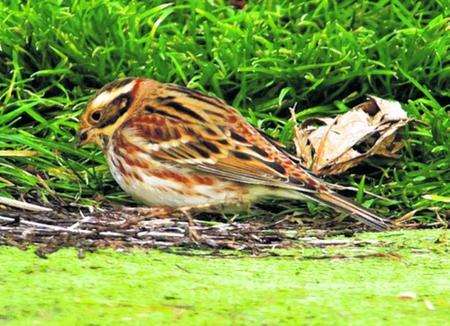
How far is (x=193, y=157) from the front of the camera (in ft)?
20.0

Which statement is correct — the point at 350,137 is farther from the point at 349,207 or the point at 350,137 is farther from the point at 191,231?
the point at 191,231

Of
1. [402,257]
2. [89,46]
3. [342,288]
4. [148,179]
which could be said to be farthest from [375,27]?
[342,288]

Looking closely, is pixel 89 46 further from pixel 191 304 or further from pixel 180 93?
pixel 191 304

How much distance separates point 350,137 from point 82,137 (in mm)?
1314

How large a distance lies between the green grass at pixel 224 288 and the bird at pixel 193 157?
616 millimetres

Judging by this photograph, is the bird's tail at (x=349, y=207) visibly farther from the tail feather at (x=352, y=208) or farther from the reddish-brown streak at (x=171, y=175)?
the reddish-brown streak at (x=171, y=175)

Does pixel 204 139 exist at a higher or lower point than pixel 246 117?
higher

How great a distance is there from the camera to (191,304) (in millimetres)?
4172

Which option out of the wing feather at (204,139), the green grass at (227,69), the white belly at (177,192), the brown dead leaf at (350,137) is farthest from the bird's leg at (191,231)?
the brown dead leaf at (350,137)

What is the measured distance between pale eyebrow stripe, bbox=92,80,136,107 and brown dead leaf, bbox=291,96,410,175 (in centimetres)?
84

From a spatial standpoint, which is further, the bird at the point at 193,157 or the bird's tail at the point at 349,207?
the bird at the point at 193,157

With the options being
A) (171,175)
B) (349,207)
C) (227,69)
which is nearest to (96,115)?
(171,175)

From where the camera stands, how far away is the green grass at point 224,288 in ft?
13.1

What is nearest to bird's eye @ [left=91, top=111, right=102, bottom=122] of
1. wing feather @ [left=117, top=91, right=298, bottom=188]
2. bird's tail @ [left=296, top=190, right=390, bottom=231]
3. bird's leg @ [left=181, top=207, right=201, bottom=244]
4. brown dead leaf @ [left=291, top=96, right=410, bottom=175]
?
wing feather @ [left=117, top=91, right=298, bottom=188]
